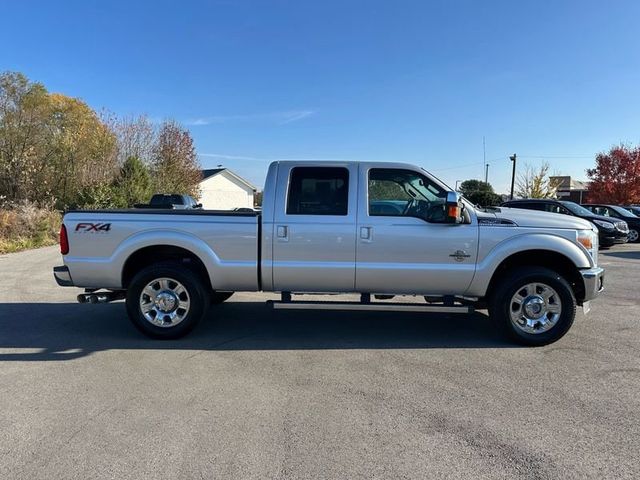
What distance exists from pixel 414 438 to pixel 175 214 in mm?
3652

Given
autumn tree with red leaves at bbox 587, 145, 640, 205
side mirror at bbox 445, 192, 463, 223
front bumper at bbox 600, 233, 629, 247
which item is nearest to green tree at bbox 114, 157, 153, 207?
front bumper at bbox 600, 233, 629, 247

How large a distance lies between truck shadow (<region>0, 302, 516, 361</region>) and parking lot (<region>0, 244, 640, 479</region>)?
0.12 feet

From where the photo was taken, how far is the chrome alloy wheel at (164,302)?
218 inches

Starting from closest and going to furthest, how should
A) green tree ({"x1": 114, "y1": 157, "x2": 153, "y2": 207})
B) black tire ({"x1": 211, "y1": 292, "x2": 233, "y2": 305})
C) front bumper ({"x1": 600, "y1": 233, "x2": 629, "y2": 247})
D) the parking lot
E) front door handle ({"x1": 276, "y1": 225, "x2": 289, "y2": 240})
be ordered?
1. the parking lot
2. front door handle ({"x1": 276, "y1": 225, "x2": 289, "y2": 240})
3. black tire ({"x1": 211, "y1": 292, "x2": 233, "y2": 305})
4. front bumper ({"x1": 600, "y1": 233, "x2": 629, "y2": 247})
5. green tree ({"x1": 114, "y1": 157, "x2": 153, "y2": 207})

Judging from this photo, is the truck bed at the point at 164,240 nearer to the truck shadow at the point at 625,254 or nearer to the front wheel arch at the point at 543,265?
the front wheel arch at the point at 543,265

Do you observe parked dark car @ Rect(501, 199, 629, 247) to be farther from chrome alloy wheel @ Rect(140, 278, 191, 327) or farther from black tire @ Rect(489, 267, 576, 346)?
chrome alloy wheel @ Rect(140, 278, 191, 327)

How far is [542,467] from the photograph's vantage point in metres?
3.01

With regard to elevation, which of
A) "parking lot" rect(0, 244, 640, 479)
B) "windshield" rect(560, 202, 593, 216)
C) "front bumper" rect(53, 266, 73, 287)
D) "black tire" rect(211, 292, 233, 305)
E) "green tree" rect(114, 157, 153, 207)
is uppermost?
"green tree" rect(114, 157, 153, 207)

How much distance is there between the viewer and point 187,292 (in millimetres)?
5488

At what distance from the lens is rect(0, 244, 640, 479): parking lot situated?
3.06 meters

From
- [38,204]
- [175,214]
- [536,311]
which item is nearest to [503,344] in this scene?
[536,311]

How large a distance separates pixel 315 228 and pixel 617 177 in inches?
1759

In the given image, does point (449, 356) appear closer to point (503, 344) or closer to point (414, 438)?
point (503, 344)

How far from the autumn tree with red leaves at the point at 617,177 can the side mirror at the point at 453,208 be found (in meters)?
42.7
